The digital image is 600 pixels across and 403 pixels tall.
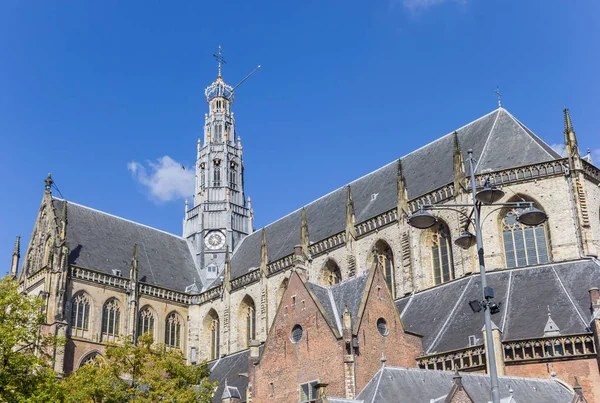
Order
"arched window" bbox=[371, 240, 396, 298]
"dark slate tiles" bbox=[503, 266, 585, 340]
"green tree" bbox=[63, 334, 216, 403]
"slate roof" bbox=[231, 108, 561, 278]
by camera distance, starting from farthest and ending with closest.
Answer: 1. "arched window" bbox=[371, 240, 396, 298]
2. "slate roof" bbox=[231, 108, 561, 278]
3. "dark slate tiles" bbox=[503, 266, 585, 340]
4. "green tree" bbox=[63, 334, 216, 403]

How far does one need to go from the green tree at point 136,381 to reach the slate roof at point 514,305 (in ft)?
34.4

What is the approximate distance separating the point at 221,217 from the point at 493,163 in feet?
89.3

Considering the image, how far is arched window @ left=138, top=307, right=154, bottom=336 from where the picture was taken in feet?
168

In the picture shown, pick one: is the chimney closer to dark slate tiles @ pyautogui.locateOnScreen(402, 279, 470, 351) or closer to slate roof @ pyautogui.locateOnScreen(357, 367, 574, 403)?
slate roof @ pyautogui.locateOnScreen(357, 367, 574, 403)

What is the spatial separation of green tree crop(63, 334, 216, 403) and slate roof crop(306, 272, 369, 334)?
6314mm

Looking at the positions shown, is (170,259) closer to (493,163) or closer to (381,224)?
(381,224)

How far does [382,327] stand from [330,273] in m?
13.9

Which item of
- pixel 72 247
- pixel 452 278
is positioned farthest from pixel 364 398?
pixel 72 247

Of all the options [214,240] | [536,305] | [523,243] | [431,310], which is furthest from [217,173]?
[536,305]

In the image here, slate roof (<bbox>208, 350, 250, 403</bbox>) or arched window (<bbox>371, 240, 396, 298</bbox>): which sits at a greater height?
arched window (<bbox>371, 240, 396, 298</bbox>)

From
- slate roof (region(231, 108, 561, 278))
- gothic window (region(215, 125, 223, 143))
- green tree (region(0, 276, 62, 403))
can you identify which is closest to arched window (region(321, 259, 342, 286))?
slate roof (region(231, 108, 561, 278))

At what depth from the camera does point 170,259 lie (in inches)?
2235

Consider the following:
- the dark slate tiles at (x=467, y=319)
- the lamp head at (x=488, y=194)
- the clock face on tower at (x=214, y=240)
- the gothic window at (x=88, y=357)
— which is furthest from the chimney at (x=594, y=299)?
the clock face on tower at (x=214, y=240)

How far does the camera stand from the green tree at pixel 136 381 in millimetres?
29188
